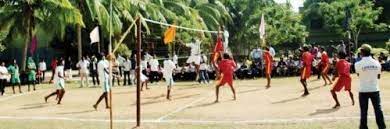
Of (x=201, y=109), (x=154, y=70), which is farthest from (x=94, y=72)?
(x=201, y=109)

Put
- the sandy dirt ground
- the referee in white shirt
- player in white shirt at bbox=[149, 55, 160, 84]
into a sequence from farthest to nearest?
player in white shirt at bbox=[149, 55, 160, 84]
the sandy dirt ground
the referee in white shirt

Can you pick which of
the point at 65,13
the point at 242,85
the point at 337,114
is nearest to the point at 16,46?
the point at 65,13

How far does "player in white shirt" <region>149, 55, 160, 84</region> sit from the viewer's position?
30844mm

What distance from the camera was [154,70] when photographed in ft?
104

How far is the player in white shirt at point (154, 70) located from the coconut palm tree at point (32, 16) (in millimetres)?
7539


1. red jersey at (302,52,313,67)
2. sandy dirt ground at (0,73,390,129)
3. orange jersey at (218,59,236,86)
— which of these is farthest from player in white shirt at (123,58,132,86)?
red jersey at (302,52,313,67)

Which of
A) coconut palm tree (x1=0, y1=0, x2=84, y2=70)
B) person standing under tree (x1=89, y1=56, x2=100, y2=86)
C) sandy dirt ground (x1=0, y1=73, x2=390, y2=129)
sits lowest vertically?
sandy dirt ground (x1=0, y1=73, x2=390, y2=129)

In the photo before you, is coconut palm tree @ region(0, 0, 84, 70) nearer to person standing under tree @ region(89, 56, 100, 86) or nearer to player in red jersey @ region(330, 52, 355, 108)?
person standing under tree @ region(89, 56, 100, 86)

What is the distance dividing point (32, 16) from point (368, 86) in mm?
A: 28660

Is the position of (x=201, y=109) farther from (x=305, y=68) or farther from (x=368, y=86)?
(x=368, y=86)

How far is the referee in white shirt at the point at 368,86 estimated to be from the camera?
43.5 feet

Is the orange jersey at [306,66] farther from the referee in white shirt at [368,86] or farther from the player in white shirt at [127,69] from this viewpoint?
the player in white shirt at [127,69]

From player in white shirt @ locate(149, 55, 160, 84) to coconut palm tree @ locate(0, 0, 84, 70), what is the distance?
7539mm

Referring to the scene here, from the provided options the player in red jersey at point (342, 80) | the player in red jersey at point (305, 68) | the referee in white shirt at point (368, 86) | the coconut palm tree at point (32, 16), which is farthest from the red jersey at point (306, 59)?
the coconut palm tree at point (32, 16)
